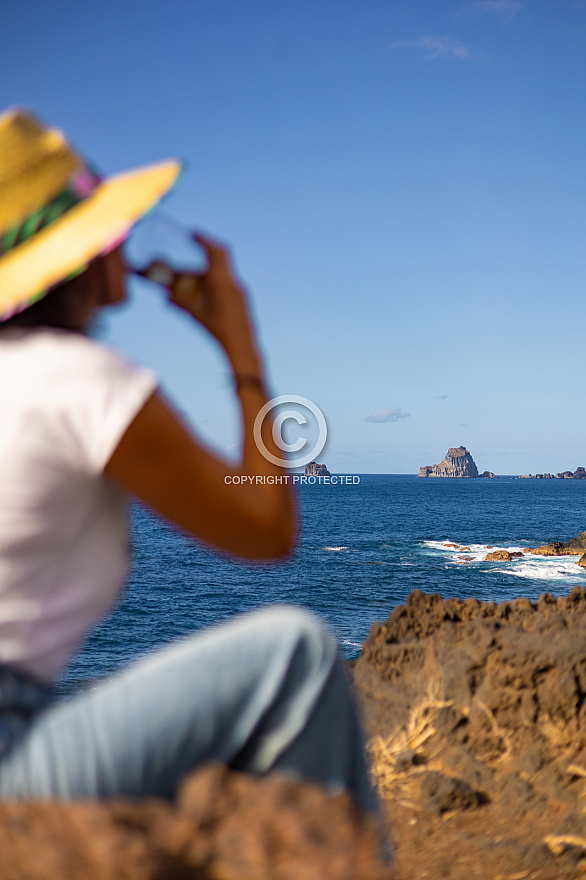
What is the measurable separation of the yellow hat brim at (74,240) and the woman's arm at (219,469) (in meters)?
0.23

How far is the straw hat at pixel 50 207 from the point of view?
131 cm

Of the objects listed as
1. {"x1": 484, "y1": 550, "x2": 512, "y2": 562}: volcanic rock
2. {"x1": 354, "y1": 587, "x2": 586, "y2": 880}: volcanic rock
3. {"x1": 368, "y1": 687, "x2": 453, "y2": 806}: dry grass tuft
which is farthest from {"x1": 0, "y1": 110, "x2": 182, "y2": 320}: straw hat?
{"x1": 484, "y1": 550, "x2": 512, "y2": 562}: volcanic rock

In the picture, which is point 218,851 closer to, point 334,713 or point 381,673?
point 334,713

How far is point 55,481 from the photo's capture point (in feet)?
3.83

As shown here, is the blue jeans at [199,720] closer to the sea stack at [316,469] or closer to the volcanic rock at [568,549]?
the volcanic rock at [568,549]

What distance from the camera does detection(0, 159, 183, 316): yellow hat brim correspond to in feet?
4.28

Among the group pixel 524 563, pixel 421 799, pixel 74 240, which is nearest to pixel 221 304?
pixel 74 240

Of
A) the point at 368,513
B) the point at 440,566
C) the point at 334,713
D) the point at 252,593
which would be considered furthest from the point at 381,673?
the point at 368,513

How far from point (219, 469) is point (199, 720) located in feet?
1.34

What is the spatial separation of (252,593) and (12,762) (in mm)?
46066

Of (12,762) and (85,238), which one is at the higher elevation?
(85,238)

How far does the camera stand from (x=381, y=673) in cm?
645

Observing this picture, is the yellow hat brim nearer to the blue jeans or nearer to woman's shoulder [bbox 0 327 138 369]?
woman's shoulder [bbox 0 327 138 369]

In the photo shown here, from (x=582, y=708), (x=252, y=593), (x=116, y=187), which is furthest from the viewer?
(x=252, y=593)
